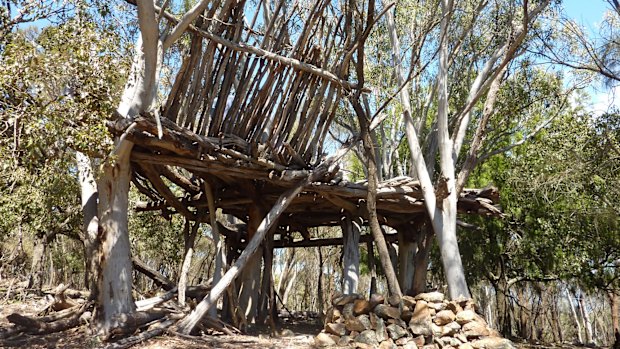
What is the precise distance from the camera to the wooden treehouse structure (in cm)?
763

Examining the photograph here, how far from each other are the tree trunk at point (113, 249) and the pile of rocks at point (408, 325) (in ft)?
9.48

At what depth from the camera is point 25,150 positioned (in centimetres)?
564

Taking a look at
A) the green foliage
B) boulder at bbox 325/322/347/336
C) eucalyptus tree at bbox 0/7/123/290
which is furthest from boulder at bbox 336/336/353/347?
the green foliage

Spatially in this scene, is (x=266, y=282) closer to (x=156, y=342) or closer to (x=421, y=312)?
(x=421, y=312)

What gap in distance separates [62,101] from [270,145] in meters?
3.23

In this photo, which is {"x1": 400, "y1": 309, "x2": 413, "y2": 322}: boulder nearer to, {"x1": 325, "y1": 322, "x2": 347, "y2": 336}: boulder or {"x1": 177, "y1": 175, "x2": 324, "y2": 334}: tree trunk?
{"x1": 325, "y1": 322, "x2": 347, "y2": 336}: boulder

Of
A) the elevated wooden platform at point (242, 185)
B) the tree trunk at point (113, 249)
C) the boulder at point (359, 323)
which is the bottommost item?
the boulder at point (359, 323)

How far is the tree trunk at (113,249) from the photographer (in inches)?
278

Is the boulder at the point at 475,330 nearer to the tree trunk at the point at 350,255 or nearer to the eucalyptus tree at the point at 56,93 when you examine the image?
the tree trunk at the point at 350,255

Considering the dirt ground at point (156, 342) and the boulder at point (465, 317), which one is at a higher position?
the boulder at point (465, 317)

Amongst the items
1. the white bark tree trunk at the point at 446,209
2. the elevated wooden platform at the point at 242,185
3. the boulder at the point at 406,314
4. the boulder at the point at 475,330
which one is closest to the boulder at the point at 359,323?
the boulder at the point at 406,314

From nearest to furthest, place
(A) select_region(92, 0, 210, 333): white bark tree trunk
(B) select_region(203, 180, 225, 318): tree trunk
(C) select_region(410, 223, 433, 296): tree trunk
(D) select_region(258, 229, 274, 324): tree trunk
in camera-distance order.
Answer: (A) select_region(92, 0, 210, 333): white bark tree trunk, (B) select_region(203, 180, 225, 318): tree trunk, (D) select_region(258, 229, 274, 324): tree trunk, (C) select_region(410, 223, 433, 296): tree trunk

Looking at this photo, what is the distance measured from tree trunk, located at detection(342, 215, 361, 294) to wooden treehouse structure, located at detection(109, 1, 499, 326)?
0.10 ft

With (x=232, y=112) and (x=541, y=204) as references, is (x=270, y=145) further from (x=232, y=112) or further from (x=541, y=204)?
(x=541, y=204)
